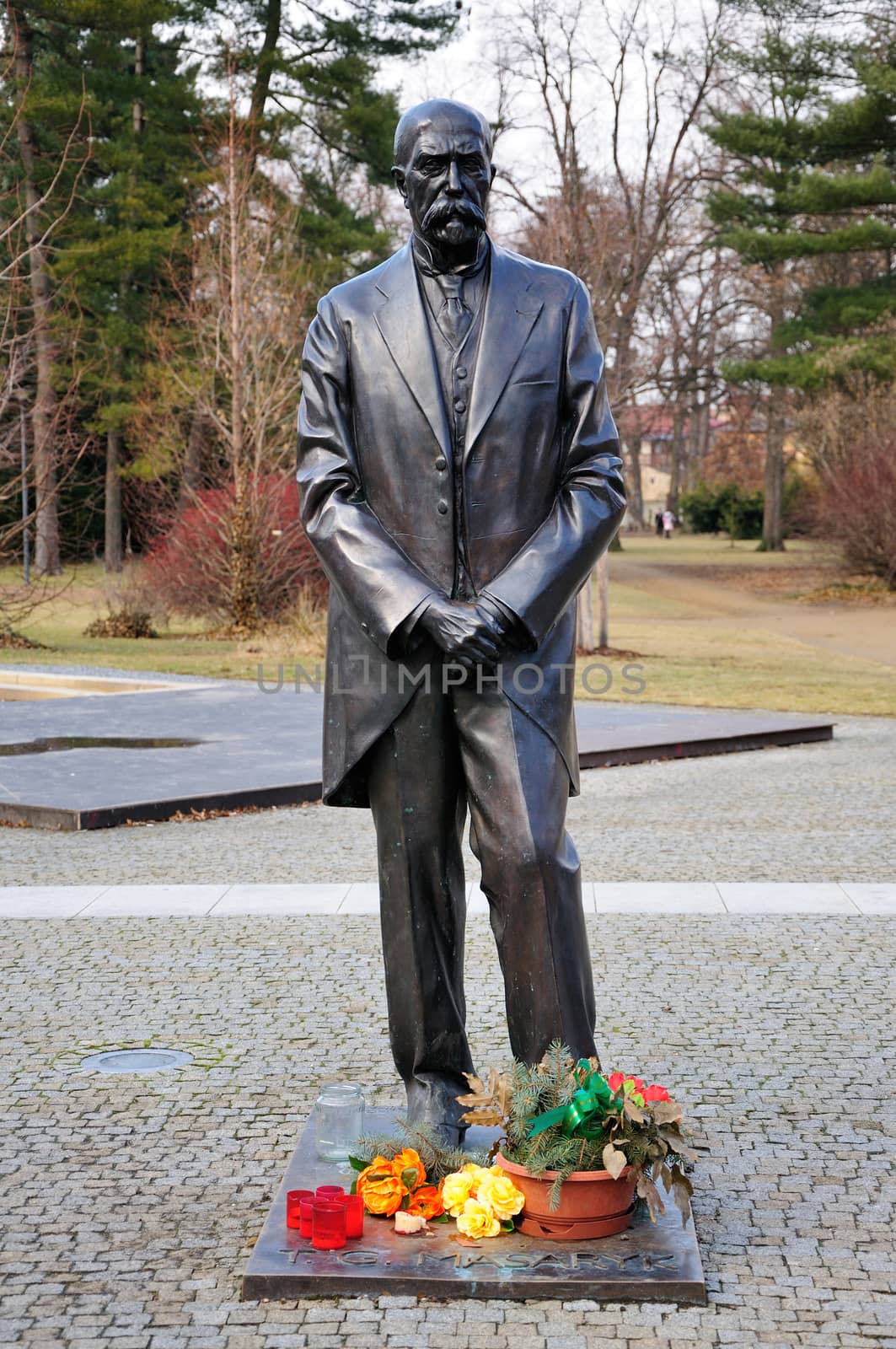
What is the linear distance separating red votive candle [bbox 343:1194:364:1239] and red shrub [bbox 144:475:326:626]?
66.3ft

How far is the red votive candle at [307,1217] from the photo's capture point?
338 centimetres

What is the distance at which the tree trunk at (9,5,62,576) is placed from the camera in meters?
20.8

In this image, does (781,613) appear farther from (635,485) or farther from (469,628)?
(635,485)

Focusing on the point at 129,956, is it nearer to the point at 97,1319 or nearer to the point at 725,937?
the point at 725,937

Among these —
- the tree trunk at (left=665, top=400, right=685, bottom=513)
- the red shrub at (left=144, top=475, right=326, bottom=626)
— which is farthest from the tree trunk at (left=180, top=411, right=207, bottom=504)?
the tree trunk at (left=665, top=400, right=685, bottom=513)

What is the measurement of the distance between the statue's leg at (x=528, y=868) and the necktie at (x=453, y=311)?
2.69 feet

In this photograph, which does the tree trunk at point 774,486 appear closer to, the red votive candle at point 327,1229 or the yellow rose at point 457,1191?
the yellow rose at point 457,1191

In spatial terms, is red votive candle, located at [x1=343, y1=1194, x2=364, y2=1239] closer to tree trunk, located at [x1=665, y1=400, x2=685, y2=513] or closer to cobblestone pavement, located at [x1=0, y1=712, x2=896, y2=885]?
cobblestone pavement, located at [x1=0, y1=712, x2=896, y2=885]

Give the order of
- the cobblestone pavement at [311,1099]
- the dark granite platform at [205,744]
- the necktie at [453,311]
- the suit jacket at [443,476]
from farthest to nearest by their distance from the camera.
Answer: the dark granite platform at [205,744] < the necktie at [453,311] < the suit jacket at [443,476] < the cobblestone pavement at [311,1099]

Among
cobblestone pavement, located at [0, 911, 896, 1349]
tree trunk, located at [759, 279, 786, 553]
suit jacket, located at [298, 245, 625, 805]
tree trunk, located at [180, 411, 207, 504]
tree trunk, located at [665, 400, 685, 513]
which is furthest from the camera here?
tree trunk, located at [665, 400, 685, 513]

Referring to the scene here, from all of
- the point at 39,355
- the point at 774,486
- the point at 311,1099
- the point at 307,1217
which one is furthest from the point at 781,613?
the point at 307,1217

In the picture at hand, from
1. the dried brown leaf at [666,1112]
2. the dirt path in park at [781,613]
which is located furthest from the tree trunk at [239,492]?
the dried brown leaf at [666,1112]

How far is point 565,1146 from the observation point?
3373 millimetres

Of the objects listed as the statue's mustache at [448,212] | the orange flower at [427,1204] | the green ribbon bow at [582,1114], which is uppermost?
the statue's mustache at [448,212]
